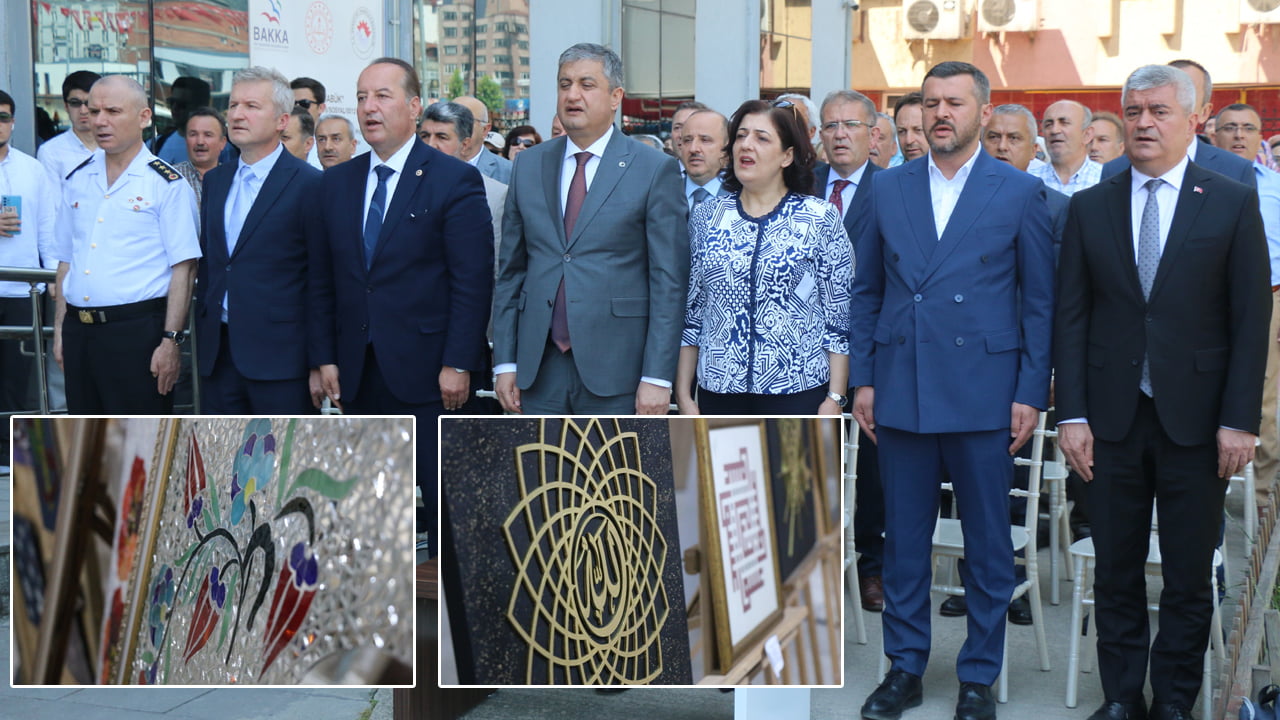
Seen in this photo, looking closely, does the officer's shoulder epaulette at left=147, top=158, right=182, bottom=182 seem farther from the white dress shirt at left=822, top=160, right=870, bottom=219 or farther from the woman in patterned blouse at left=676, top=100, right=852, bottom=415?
the white dress shirt at left=822, top=160, right=870, bottom=219

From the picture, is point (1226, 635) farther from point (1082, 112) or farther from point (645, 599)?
point (1082, 112)

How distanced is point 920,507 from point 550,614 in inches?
67.0

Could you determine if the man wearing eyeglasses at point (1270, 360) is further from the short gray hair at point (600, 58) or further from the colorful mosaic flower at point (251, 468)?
the colorful mosaic flower at point (251, 468)

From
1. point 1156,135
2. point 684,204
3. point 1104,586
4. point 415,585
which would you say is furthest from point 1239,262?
point 415,585

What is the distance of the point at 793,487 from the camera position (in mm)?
2936

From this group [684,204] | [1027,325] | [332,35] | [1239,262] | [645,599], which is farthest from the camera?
[332,35]

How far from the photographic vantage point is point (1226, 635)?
478 centimetres

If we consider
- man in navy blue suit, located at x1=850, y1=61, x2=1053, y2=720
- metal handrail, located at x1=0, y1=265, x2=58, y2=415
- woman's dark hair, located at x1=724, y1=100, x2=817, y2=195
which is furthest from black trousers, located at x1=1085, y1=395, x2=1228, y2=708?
metal handrail, located at x1=0, y1=265, x2=58, y2=415

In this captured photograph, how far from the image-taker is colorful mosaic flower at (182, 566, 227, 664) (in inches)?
116

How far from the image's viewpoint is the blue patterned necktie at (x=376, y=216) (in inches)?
184

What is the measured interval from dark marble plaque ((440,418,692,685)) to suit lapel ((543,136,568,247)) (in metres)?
1.65

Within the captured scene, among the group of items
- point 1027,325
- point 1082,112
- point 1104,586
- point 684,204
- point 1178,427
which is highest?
point 1082,112

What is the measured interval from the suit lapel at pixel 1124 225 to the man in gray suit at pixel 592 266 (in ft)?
4.31

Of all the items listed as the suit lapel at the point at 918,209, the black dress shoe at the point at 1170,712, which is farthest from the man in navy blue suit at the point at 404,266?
the black dress shoe at the point at 1170,712
